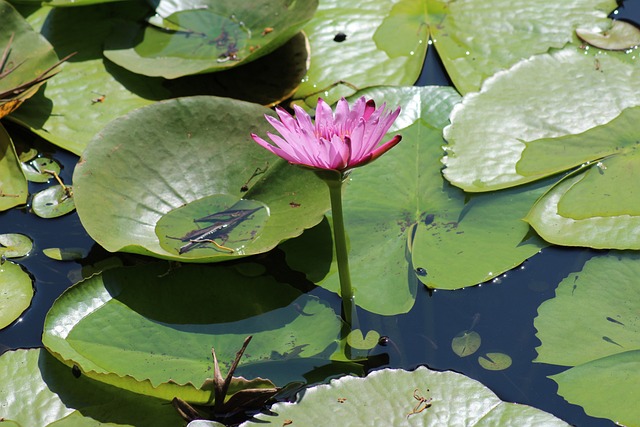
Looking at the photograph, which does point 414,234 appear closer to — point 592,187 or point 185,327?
point 592,187

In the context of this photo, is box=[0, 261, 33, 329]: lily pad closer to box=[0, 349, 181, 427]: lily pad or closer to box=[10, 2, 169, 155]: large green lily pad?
box=[0, 349, 181, 427]: lily pad

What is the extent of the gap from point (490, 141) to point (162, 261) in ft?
3.95

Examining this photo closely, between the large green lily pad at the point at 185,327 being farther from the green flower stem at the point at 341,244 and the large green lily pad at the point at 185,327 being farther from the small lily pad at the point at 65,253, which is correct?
the small lily pad at the point at 65,253

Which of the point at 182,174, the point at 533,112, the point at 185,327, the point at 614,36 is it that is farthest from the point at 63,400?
the point at 614,36

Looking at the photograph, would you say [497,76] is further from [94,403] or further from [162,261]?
[94,403]

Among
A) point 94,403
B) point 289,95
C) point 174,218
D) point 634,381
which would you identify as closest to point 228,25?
point 289,95

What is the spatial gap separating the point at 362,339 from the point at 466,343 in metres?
0.30

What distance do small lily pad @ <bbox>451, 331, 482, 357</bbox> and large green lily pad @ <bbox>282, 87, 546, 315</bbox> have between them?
0.49 ft

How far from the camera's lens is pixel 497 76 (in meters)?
2.73

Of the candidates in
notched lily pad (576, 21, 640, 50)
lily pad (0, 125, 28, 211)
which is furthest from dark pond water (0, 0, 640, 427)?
notched lily pad (576, 21, 640, 50)

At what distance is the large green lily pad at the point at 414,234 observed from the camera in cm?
219

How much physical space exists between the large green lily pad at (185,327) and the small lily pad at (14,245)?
16.9 inches

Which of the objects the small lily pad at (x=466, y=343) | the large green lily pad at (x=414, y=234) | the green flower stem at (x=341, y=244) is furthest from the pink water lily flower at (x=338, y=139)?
the small lily pad at (x=466, y=343)

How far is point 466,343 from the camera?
6.78 feet
